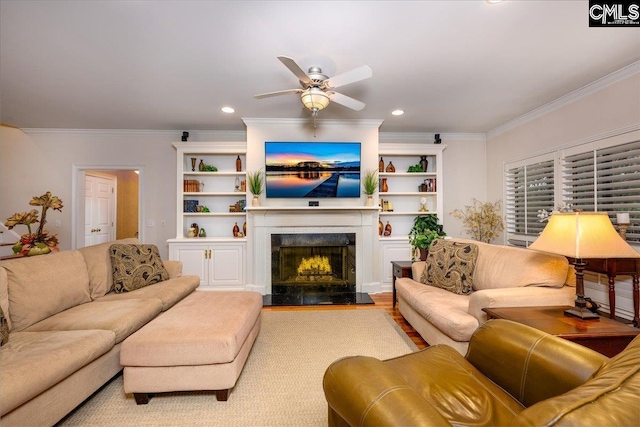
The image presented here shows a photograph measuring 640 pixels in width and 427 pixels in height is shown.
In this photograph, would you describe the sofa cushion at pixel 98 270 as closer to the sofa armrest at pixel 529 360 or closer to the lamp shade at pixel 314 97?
the lamp shade at pixel 314 97

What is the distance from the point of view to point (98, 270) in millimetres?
2688

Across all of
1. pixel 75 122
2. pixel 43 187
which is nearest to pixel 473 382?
pixel 75 122

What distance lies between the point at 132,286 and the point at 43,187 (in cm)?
343

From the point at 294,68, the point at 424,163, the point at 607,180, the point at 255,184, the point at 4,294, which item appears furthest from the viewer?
the point at 424,163

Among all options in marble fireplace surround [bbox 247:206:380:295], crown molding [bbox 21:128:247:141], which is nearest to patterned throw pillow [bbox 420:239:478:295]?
marble fireplace surround [bbox 247:206:380:295]

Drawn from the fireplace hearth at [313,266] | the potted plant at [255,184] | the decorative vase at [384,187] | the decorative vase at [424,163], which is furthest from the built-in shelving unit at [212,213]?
the decorative vase at [424,163]

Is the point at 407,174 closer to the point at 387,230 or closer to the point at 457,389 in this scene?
the point at 387,230

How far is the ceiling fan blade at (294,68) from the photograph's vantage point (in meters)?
2.06

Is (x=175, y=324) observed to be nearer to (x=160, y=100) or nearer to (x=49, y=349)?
(x=49, y=349)

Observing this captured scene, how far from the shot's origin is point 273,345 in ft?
8.64

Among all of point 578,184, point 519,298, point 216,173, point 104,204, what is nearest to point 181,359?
point 519,298

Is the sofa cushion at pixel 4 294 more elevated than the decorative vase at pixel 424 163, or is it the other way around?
the decorative vase at pixel 424 163

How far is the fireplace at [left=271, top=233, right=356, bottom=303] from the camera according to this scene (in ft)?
14.2

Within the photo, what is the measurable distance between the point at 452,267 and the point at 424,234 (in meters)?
1.08
